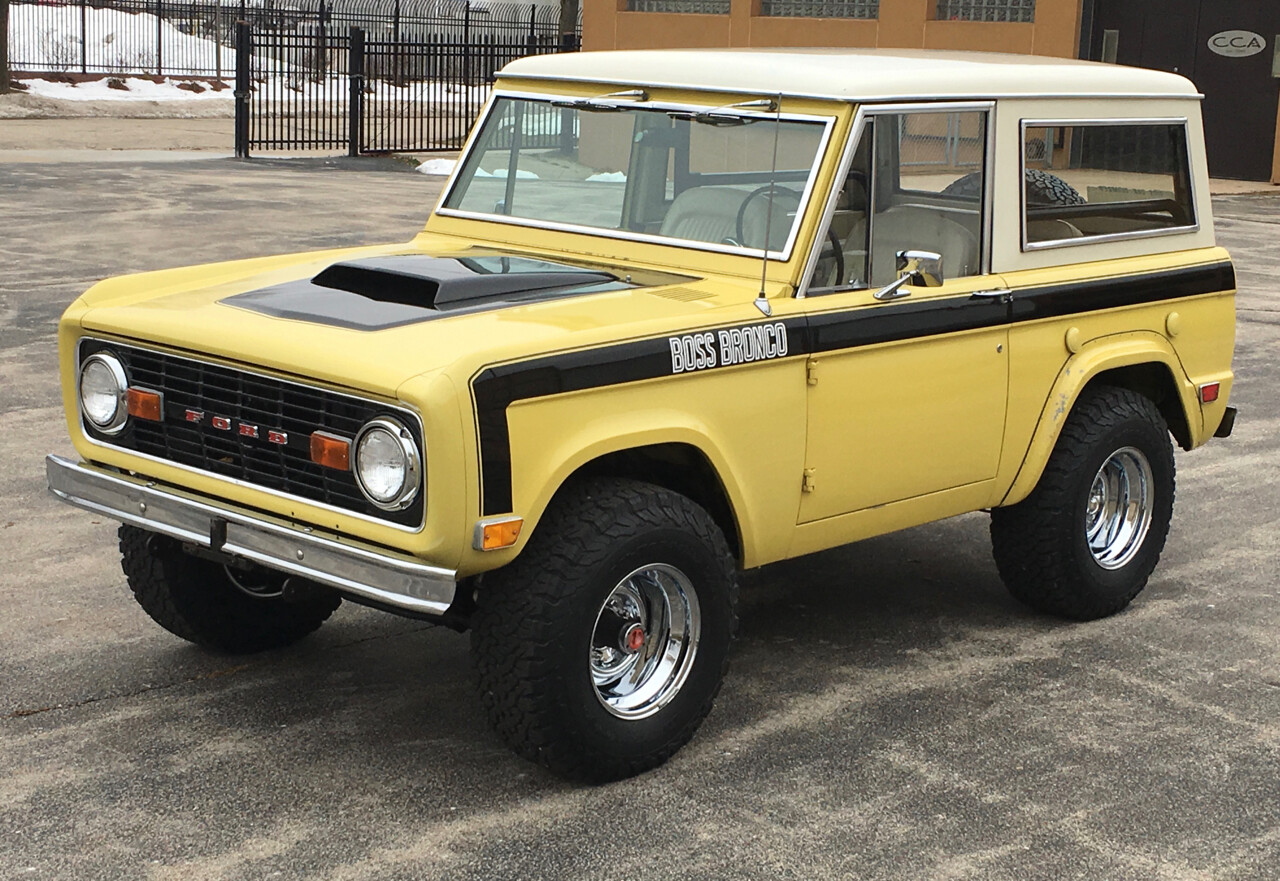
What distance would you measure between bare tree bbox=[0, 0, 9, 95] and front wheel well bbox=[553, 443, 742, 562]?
28595mm

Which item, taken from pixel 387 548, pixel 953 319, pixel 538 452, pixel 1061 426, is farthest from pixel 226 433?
pixel 1061 426

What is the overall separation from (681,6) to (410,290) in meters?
24.0

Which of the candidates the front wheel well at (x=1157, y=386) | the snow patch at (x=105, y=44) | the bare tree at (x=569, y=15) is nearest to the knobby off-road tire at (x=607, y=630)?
the front wheel well at (x=1157, y=386)

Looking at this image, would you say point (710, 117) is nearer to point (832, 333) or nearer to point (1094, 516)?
point (832, 333)

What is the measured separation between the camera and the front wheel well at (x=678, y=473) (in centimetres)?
447

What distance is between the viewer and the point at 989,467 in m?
5.32

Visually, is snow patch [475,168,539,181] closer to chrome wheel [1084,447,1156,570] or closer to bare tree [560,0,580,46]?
chrome wheel [1084,447,1156,570]

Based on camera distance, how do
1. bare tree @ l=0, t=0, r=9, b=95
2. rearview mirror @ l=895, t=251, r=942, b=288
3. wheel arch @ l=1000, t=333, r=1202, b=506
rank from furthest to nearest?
bare tree @ l=0, t=0, r=9, b=95 < wheel arch @ l=1000, t=333, r=1202, b=506 < rearview mirror @ l=895, t=251, r=942, b=288

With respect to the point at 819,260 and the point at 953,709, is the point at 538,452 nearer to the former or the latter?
the point at 819,260

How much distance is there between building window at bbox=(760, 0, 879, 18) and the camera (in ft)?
83.4

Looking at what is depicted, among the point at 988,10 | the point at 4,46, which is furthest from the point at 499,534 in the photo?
the point at 4,46

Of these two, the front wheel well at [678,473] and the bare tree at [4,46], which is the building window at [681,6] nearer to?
the bare tree at [4,46]

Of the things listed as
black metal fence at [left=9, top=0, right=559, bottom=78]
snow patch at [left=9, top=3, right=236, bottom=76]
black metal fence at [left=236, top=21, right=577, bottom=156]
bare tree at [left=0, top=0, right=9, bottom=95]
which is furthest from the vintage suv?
snow patch at [left=9, top=3, right=236, bottom=76]

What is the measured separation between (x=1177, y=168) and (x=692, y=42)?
21816 millimetres
